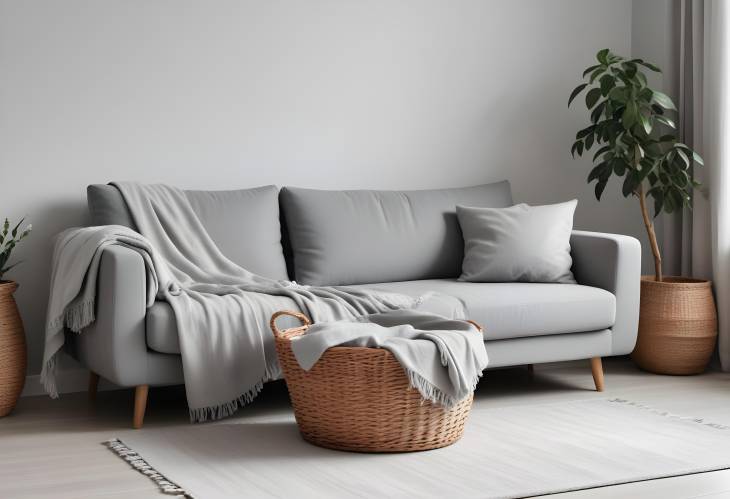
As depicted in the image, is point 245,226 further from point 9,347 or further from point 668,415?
point 668,415

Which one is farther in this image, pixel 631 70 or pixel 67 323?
pixel 631 70

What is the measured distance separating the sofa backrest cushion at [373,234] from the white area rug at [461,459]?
852 millimetres

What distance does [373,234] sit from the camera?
4.30 metres

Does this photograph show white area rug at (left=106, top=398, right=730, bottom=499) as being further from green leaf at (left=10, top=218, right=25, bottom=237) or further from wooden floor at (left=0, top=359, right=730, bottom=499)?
green leaf at (left=10, top=218, right=25, bottom=237)

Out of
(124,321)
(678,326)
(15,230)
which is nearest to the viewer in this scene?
(124,321)

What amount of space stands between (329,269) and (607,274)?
1.16 meters

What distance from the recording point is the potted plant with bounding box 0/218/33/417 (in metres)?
3.59

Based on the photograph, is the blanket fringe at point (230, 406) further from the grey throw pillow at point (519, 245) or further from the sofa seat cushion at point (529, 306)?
the grey throw pillow at point (519, 245)

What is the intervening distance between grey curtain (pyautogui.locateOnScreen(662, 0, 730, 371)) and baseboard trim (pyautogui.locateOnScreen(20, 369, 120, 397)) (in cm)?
273

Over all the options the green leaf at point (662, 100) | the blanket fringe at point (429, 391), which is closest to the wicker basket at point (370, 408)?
the blanket fringe at point (429, 391)

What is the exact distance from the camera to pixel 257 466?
9.57 feet

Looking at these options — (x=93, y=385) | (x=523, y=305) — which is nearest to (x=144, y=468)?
(x=93, y=385)

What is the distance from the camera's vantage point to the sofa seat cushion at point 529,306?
150 inches

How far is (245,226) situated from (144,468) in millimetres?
1427
